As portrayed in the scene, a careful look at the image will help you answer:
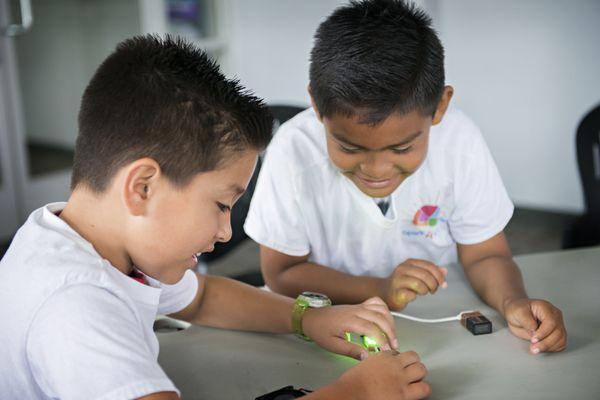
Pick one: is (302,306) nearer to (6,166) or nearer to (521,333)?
(521,333)

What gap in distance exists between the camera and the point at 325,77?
1247 millimetres

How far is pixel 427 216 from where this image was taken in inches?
57.7

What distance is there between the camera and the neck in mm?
909

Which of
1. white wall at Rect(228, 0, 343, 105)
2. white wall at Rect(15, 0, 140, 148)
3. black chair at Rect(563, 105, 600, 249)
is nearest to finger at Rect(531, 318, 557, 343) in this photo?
black chair at Rect(563, 105, 600, 249)

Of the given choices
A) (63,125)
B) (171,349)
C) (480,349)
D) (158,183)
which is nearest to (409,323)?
(480,349)

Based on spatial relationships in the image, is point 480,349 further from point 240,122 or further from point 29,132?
point 29,132

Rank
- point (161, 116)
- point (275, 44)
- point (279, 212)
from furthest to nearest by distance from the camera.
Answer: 1. point (275, 44)
2. point (279, 212)
3. point (161, 116)

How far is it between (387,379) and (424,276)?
26 cm

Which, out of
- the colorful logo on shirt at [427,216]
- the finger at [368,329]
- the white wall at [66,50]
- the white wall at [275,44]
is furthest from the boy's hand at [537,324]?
the white wall at [66,50]

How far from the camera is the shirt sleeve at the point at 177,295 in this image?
117 cm

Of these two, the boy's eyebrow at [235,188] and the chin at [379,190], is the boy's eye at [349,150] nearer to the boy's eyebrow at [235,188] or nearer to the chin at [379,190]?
the chin at [379,190]

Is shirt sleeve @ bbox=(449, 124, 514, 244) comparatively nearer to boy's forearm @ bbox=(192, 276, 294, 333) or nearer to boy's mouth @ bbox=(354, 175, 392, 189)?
boy's mouth @ bbox=(354, 175, 392, 189)

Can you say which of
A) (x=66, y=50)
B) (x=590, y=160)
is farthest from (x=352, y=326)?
(x=66, y=50)

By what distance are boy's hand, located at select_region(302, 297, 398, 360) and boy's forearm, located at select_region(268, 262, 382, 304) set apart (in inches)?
7.0
